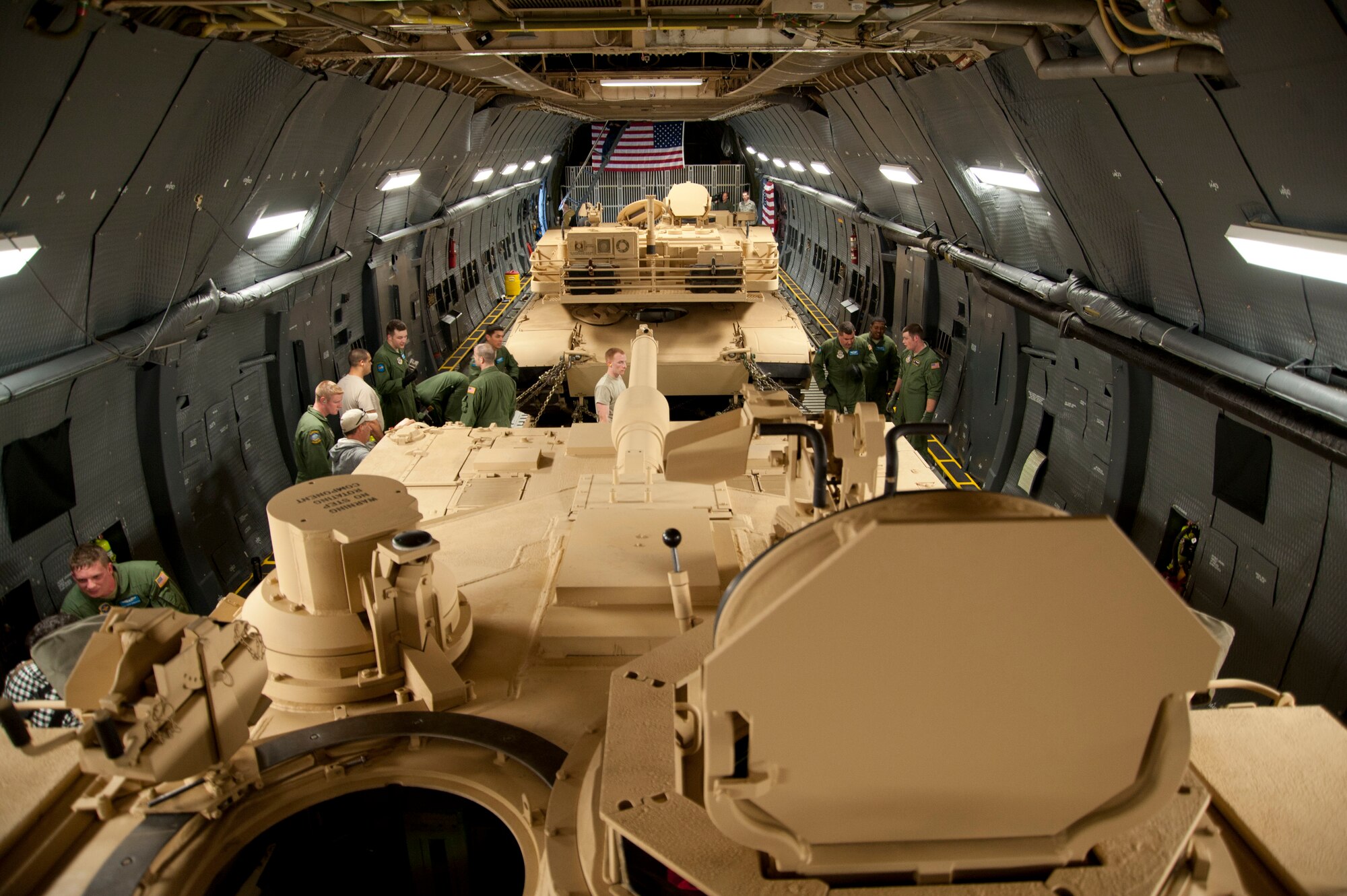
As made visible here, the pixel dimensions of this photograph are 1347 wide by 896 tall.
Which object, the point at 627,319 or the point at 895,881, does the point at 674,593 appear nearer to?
the point at 895,881

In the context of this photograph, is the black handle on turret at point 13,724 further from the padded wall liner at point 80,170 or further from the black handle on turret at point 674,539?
the padded wall liner at point 80,170

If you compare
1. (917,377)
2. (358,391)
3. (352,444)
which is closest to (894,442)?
(352,444)

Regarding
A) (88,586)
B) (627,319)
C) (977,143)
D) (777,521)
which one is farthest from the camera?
(627,319)

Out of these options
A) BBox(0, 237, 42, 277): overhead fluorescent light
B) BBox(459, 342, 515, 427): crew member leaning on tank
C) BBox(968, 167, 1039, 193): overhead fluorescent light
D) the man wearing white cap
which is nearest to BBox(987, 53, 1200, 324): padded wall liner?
BBox(968, 167, 1039, 193): overhead fluorescent light

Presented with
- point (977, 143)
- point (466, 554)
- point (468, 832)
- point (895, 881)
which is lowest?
point (468, 832)

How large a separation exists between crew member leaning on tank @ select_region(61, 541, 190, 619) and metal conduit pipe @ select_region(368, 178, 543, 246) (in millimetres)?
7872

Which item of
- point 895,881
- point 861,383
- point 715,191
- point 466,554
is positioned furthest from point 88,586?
point 715,191

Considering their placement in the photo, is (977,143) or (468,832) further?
(977,143)

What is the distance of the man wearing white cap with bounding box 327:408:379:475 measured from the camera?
303 inches

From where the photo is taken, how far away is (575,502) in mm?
5625

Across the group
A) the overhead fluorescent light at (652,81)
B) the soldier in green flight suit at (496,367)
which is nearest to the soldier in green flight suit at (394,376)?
the soldier in green flight suit at (496,367)

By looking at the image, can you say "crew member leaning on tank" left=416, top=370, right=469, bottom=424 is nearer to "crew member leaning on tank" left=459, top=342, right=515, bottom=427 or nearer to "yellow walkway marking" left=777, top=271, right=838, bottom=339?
"crew member leaning on tank" left=459, top=342, right=515, bottom=427

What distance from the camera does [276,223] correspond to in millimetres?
8875

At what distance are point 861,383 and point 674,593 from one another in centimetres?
820
